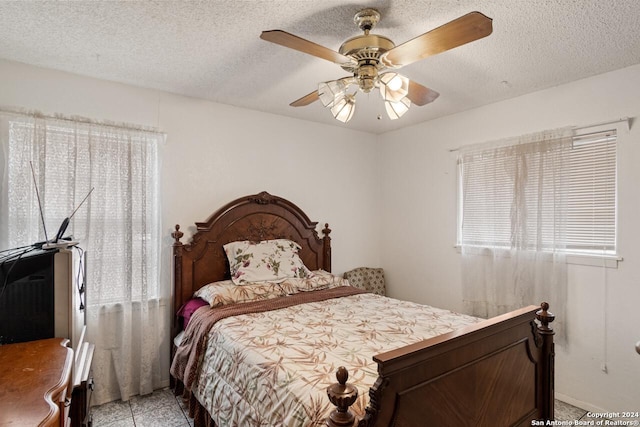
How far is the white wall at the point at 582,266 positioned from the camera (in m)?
2.38

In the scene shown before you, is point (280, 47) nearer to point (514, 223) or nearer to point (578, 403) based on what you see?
point (514, 223)

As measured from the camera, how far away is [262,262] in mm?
2959

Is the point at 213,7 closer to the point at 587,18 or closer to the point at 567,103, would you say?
the point at 587,18

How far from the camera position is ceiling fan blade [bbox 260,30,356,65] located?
4.79 ft

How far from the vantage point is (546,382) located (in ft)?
6.37

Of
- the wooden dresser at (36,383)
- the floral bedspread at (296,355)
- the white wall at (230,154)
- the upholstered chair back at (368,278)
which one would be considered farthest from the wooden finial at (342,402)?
the upholstered chair back at (368,278)

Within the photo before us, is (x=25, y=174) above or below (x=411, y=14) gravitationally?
below

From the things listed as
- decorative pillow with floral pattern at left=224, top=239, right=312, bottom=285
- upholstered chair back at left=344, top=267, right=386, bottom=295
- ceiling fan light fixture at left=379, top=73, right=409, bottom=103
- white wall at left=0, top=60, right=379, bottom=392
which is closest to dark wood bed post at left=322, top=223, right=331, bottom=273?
white wall at left=0, top=60, right=379, bottom=392

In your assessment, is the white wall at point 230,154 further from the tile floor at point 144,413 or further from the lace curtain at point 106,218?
the tile floor at point 144,413

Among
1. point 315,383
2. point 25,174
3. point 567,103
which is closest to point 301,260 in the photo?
point 315,383

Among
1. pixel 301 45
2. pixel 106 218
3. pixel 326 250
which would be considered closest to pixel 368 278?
pixel 326 250

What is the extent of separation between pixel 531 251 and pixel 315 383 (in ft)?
7.41

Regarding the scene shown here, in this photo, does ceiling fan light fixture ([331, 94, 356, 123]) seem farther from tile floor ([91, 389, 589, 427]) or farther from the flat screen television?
tile floor ([91, 389, 589, 427])

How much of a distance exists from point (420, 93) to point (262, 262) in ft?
5.90
